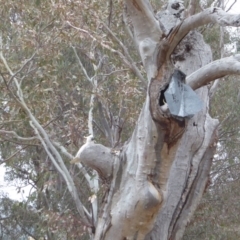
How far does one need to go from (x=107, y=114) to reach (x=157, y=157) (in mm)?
3772

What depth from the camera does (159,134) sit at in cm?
281

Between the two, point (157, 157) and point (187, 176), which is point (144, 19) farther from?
point (187, 176)

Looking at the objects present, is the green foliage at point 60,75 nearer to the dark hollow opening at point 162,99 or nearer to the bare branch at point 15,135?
the bare branch at point 15,135

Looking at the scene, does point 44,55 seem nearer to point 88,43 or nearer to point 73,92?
point 88,43

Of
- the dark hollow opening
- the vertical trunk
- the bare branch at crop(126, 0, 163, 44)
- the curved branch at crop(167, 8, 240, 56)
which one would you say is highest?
the bare branch at crop(126, 0, 163, 44)

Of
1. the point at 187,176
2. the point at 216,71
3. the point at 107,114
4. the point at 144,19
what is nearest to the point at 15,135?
the point at 107,114

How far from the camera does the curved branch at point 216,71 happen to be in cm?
256

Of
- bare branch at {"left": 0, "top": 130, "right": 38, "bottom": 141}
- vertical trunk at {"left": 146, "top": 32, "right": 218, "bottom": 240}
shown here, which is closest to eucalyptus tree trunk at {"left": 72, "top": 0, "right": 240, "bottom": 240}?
vertical trunk at {"left": 146, "top": 32, "right": 218, "bottom": 240}

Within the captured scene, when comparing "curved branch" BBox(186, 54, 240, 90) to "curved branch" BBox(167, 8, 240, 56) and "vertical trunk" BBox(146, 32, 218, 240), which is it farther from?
"vertical trunk" BBox(146, 32, 218, 240)

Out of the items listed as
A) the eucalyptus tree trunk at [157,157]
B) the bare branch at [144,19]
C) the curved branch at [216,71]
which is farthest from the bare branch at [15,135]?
the curved branch at [216,71]

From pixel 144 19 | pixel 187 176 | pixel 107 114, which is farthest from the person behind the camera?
pixel 107 114

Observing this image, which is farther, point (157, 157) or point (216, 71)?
point (157, 157)

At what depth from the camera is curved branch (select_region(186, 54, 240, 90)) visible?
2.56 m

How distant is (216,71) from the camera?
271cm
